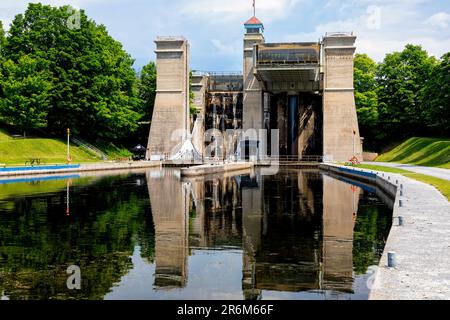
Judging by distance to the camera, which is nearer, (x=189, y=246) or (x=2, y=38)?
(x=189, y=246)

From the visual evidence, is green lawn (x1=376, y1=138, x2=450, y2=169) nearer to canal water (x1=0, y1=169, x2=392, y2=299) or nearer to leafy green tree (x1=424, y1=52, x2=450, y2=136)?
leafy green tree (x1=424, y1=52, x2=450, y2=136)

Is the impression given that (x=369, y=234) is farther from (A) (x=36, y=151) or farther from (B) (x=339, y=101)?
(B) (x=339, y=101)

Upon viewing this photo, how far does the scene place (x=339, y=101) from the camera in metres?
63.5

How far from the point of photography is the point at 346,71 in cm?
6394

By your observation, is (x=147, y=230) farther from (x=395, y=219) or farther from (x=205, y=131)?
(x=205, y=131)

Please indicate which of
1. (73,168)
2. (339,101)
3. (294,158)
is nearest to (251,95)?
(294,158)

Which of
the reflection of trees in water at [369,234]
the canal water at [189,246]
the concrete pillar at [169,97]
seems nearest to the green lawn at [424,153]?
the reflection of trees in water at [369,234]

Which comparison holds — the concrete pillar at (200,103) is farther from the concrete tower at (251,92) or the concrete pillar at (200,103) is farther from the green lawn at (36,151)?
the green lawn at (36,151)

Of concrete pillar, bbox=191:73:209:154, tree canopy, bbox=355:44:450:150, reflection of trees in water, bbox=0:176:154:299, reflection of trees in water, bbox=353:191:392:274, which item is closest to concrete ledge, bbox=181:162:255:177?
concrete pillar, bbox=191:73:209:154

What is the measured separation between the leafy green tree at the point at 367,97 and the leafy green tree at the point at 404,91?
1217 mm

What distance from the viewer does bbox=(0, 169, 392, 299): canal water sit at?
9617mm

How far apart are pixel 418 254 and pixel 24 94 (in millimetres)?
52746

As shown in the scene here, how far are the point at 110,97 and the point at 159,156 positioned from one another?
927 cm

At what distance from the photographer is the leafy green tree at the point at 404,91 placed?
231 ft
